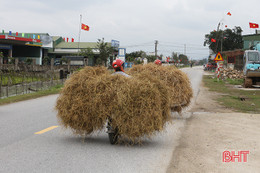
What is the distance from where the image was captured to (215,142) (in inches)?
309

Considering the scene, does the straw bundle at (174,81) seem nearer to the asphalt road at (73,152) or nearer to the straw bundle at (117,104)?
the asphalt road at (73,152)

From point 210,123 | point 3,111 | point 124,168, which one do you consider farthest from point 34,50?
point 124,168

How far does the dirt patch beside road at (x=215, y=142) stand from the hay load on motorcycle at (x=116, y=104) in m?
0.84

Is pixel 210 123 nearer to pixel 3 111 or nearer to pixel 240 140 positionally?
pixel 240 140

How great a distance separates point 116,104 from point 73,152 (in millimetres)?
1196

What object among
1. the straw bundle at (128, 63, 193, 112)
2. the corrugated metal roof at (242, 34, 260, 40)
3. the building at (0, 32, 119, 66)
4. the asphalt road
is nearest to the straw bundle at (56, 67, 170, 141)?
the asphalt road

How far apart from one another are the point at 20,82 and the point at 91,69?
47.8 ft

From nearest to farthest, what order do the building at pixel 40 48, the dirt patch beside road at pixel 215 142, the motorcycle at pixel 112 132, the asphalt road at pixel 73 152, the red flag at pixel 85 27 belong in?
the asphalt road at pixel 73 152
the dirt patch beside road at pixel 215 142
the motorcycle at pixel 112 132
the building at pixel 40 48
the red flag at pixel 85 27

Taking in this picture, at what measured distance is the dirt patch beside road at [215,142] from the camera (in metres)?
5.90

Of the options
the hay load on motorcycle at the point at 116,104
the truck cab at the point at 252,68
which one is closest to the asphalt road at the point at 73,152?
the hay load on motorcycle at the point at 116,104

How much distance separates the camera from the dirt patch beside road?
19.3 feet

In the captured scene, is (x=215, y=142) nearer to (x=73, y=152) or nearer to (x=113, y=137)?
(x=113, y=137)

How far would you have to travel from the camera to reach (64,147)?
701 centimetres

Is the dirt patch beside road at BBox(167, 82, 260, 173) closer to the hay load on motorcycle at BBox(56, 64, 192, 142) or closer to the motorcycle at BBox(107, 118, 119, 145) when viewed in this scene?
the hay load on motorcycle at BBox(56, 64, 192, 142)
